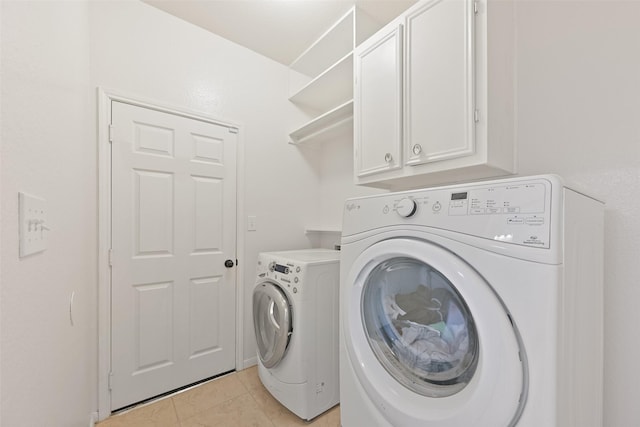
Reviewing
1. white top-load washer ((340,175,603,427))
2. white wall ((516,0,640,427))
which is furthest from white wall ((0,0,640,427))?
white top-load washer ((340,175,603,427))

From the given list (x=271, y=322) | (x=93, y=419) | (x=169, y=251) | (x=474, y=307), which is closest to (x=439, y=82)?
(x=474, y=307)

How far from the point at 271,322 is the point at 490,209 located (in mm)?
1406

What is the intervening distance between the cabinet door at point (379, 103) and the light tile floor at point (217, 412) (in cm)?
152

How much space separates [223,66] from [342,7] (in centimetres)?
98

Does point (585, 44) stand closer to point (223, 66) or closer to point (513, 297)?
point (513, 297)

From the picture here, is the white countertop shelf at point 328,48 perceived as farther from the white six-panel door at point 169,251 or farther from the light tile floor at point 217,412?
the light tile floor at point 217,412

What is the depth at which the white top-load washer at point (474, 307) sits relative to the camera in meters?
0.66

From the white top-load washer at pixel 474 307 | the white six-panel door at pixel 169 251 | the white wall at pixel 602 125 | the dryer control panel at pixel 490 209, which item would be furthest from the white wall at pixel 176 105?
the dryer control panel at pixel 490 209

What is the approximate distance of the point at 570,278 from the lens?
72cm

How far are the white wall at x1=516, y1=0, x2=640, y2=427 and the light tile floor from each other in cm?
Answer: 137

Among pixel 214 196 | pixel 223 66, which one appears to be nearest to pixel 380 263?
pixel 214 196

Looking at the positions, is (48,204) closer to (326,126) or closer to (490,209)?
(490,209)

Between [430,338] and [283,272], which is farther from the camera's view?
[283,272]

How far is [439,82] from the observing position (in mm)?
1225
